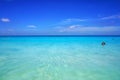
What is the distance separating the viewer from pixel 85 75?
227 inches

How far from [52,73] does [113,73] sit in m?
2.76

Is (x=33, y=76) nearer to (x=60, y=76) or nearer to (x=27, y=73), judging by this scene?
(x=27, y=73)

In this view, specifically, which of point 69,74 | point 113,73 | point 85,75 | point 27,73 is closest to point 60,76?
point 69,74

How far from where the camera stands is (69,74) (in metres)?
5.93

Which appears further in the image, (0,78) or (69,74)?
(69,74)

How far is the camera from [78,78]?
5457 millimetres

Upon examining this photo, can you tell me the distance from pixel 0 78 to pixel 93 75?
3865mm

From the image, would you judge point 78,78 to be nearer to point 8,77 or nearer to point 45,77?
point 45,77

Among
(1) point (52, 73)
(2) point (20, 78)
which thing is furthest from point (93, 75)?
(2) point (20, 78)

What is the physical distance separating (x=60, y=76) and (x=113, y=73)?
7.95 feet

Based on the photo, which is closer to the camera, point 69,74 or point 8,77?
point 8,77

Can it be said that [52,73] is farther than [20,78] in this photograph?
Yes

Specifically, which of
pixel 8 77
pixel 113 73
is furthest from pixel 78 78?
pixel 8 77

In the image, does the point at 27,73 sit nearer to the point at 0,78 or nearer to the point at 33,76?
the point at 33,76
